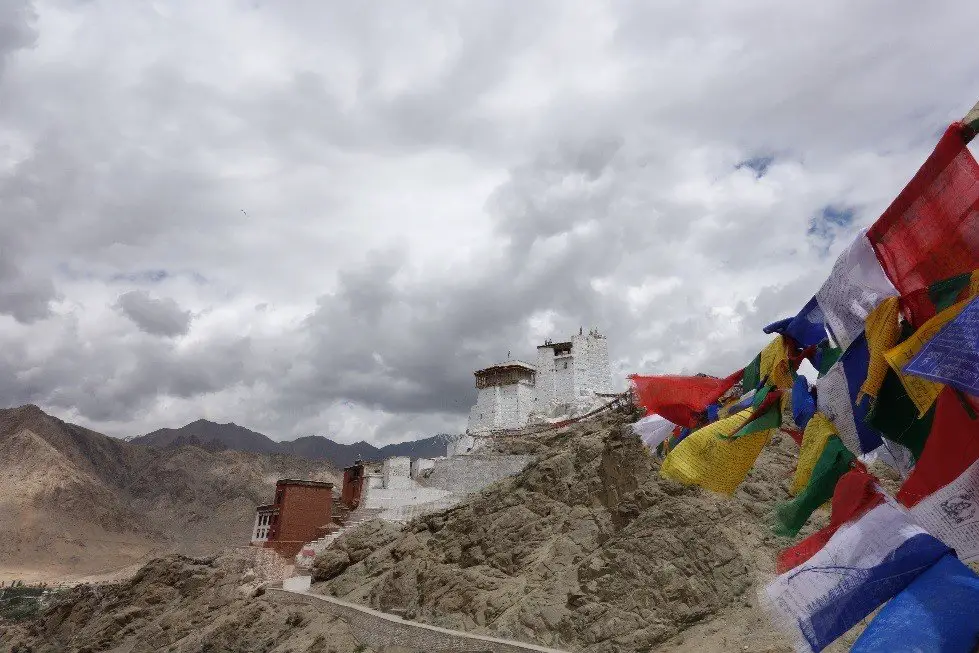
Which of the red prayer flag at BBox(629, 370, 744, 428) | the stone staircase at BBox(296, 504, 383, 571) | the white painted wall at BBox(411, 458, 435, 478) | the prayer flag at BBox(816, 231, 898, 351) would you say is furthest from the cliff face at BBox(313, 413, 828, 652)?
the white painted wall at BBox(411, 458, 435, 478)

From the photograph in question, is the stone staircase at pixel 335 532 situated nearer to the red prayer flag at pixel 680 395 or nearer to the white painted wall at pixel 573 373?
the white painted wall at pixel 573 373

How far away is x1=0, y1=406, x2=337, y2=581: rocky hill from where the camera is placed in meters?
62.5

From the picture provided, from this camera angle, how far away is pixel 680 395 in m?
6.52

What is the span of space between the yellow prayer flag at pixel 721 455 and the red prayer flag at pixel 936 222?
1981 millimetres

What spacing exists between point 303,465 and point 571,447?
72.9 meters

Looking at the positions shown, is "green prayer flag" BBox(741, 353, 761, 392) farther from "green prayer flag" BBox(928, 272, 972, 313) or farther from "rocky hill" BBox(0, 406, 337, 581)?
"rocky hill" BBox(0, 406, 337, 581)

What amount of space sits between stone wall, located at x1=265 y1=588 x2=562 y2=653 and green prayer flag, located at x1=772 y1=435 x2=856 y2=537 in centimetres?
1180

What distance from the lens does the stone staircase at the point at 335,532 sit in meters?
28.3

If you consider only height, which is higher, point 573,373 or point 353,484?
point 573,373

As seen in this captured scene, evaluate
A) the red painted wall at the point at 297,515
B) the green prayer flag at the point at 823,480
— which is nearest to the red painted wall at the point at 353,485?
the red painted wall at the point at 297,515

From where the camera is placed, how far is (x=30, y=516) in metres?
65.6

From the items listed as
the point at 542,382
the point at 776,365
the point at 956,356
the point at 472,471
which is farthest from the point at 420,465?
the point at 956,356

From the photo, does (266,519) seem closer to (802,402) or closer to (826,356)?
(802,402)

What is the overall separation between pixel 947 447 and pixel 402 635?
1807 centimetres
